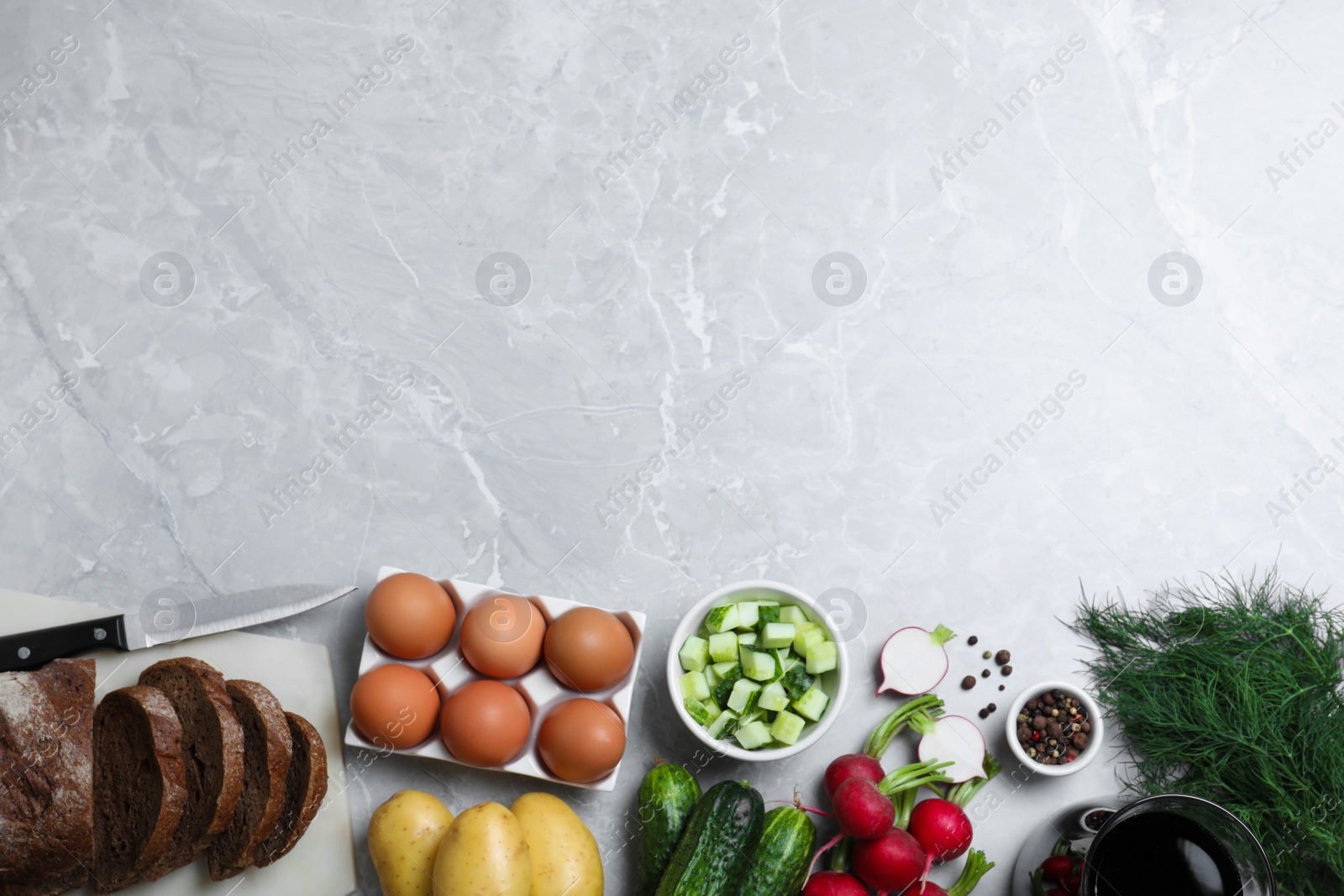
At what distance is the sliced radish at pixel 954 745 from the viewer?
1.71m

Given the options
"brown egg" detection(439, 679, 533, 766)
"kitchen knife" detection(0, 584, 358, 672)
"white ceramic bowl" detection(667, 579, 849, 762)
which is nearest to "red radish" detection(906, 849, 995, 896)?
"white ceramic bowl" detection(667, 579, 849, 762)

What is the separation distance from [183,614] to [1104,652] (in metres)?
1.77

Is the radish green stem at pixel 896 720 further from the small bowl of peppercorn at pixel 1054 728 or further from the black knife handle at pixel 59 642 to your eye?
the black knife handle at pixel 59 642

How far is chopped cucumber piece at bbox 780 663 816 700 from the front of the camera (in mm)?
1658

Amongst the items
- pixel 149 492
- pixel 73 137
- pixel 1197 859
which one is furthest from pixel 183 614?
pixel 1197 859

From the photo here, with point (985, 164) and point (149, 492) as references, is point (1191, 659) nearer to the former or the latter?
point (985, 164)

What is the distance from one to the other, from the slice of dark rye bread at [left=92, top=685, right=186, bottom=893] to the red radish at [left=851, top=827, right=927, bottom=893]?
3.90 feet

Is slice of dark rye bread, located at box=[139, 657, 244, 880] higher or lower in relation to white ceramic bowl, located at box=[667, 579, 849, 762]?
lower

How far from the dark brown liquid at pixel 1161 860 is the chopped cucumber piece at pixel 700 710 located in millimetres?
631

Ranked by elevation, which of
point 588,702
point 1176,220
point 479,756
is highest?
point 1176,220

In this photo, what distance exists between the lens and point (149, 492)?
1.85 meters

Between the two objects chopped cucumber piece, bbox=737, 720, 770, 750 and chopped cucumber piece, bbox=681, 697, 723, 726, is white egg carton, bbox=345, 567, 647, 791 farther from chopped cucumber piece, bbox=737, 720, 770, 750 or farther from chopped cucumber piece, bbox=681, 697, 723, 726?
chopped cucumber piece, bbox=737, 720, 770, 750

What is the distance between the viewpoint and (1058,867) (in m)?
1.53

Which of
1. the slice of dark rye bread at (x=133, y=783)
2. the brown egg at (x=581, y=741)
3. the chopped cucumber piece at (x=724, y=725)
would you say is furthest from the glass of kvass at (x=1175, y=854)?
the slice of dark rye bread at (x=133, y=783)
